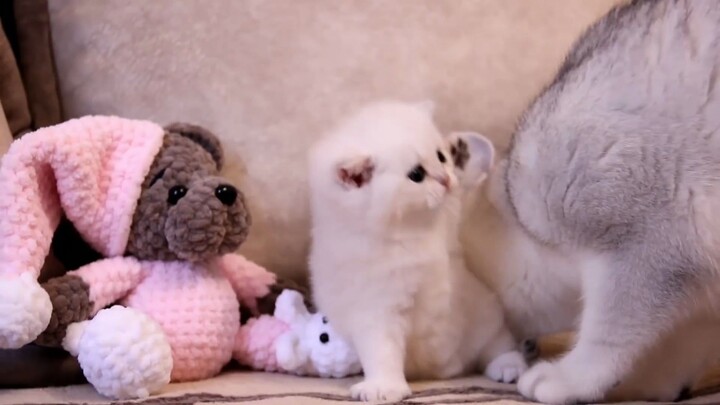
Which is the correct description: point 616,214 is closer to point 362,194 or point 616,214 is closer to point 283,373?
point 362,194

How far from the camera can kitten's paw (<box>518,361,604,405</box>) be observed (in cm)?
119

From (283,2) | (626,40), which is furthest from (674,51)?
(283,2)

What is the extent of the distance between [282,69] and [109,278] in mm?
488

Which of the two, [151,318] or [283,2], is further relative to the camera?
[283,2]

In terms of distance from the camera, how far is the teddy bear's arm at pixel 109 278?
1.24 m

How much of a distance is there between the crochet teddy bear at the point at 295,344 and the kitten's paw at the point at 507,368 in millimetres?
205

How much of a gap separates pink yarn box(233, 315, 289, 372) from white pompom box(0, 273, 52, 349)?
34cm

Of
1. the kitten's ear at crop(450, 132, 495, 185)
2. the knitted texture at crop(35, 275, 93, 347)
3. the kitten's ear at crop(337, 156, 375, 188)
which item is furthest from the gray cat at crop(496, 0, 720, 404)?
the knitted texture at crop(35, 275, 93, 347)

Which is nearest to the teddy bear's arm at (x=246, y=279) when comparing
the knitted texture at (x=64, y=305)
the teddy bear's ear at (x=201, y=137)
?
the teddy bear's ear at (x=201, y=137)

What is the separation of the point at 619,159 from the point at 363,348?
17.0 inches

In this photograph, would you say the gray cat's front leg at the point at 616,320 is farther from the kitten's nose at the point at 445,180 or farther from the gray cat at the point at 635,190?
the kitten's nose at the point at 445,180

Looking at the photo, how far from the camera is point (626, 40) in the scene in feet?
4.10

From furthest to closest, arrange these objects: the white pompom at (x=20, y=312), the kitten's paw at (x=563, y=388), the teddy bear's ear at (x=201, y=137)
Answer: the teddy bear's ear at (x=201, y=137) → the kitten's paw at (x=563, y=388) → the white pompom at (x=20, y=312)

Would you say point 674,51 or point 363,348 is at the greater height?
point 674,51
